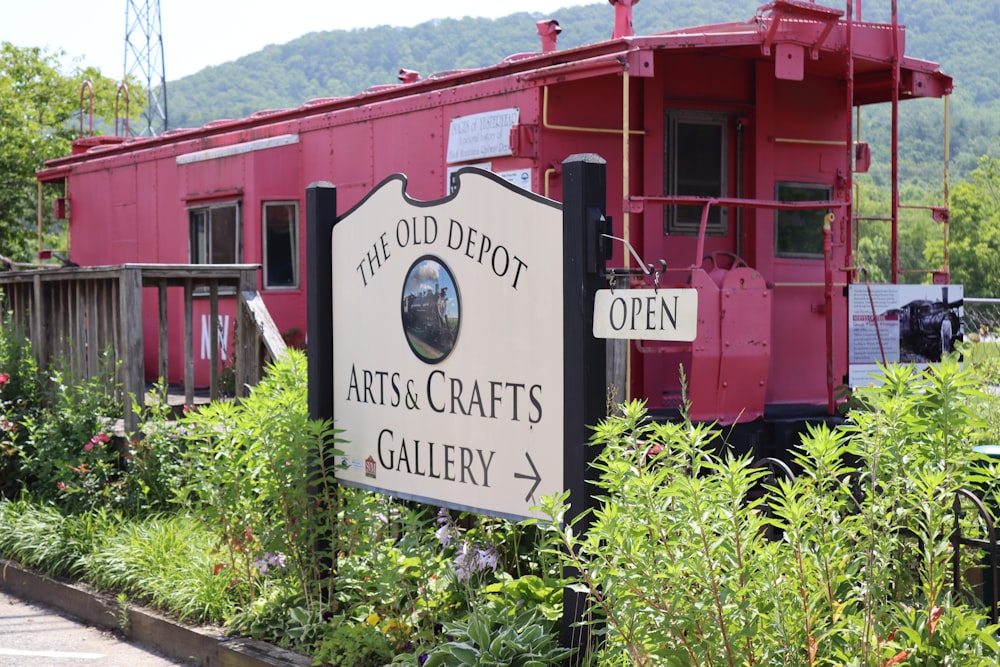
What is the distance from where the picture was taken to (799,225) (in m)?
9.51

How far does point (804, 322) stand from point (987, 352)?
4.42 metres

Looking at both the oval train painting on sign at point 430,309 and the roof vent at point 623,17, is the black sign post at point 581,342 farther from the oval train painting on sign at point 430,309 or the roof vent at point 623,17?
the roof vent at point 623,17

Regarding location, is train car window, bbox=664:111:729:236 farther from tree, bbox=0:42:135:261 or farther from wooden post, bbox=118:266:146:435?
tree, bbox=0:42:135:261

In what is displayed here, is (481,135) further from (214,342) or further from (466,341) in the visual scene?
(466,341)

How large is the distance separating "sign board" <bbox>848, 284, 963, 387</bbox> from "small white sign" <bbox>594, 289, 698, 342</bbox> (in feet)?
15.3

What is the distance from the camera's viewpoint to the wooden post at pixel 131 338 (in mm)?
8258

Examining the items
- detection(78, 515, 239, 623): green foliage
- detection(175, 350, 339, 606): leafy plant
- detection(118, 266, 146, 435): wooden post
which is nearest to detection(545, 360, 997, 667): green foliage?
detection(175, 350, 339, 606): leafy plant

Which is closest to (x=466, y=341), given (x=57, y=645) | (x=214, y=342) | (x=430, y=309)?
(x=430, y=309)

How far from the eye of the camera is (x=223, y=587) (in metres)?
6.25

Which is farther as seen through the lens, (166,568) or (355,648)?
(166,568)

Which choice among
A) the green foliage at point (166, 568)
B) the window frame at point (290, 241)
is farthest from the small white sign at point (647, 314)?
the window frame at point (290, 241)

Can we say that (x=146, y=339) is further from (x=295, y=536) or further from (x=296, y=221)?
(x=295, y=536)

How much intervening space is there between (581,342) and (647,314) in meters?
0.38

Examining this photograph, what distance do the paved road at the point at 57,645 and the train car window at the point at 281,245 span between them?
4.84 metres
